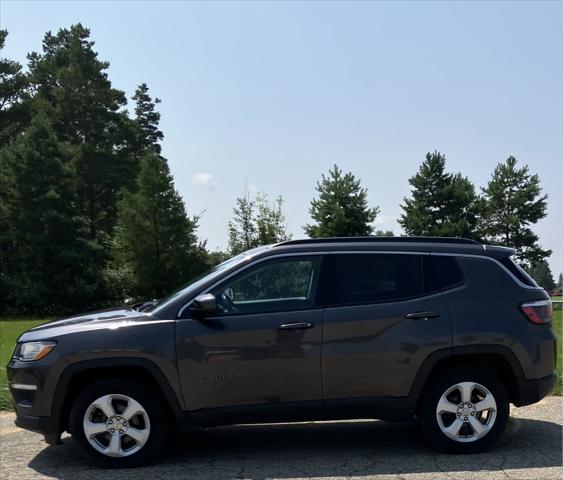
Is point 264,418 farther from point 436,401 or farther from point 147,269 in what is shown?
point 147,269

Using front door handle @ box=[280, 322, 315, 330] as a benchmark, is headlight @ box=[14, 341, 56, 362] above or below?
below

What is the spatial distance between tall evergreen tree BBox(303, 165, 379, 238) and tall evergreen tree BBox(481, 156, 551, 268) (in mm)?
20619

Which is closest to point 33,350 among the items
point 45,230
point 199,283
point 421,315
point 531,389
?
point 199,283

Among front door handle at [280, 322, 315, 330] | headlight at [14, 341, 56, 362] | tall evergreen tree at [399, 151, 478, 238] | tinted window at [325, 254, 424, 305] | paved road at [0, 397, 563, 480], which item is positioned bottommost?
paved road at [0, 397, 563, 480]

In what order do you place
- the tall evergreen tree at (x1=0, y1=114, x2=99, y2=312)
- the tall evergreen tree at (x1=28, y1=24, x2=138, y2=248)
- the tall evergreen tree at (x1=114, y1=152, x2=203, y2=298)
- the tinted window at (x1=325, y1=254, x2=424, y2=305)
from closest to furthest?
the tinted window at (x1=325, y1=254, x2=424, y2=305)
the tall evergreen tree at (x1=0, y1=114, x2=99, y2=312)
the tall evergreen tree at (x1=114, y1=152, x2=203, y2=298)
the tall evergreen tree at (x1=28, y1=24, x2=138, y2=248)

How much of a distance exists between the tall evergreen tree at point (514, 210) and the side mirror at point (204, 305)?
5790 cm

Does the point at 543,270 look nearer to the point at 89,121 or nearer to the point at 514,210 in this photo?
the point at 514,210

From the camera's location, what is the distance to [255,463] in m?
5.40

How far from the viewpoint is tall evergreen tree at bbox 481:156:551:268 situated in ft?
197

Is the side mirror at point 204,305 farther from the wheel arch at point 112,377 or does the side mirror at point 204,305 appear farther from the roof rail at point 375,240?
the roof rail at point 375,240

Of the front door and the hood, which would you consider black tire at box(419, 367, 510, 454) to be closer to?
the front door

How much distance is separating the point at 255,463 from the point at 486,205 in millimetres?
59932

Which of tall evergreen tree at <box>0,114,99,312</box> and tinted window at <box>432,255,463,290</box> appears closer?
tinted window at <box>432,255,463,290</box>

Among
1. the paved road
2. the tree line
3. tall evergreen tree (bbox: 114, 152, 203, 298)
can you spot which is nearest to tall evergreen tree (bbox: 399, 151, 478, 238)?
the tree line
